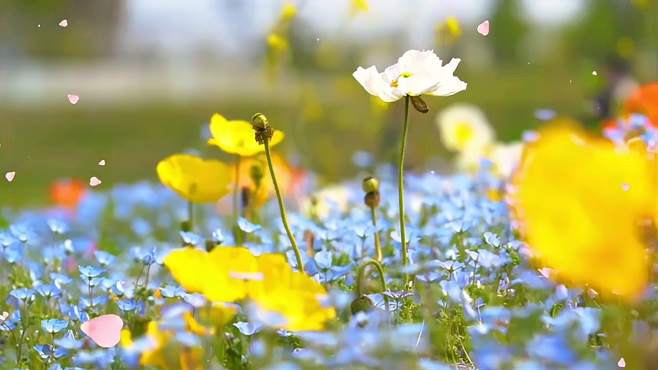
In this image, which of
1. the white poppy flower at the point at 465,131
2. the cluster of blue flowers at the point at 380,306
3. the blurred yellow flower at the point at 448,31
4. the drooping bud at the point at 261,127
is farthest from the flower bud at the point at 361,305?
the white poppy flower at the point at 465,131

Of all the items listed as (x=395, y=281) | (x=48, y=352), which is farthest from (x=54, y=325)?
(x=395, y=281)

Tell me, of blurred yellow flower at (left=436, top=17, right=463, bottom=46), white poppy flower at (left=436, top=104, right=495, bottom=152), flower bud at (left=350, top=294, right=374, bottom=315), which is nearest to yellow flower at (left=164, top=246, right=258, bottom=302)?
flower bud at (left=350, top=294, right=374, bottom=315)

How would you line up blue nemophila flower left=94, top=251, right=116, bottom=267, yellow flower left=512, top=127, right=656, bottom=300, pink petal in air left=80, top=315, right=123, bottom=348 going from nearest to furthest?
yellow flower left=512, top=127, right=656, bottom=300, pink petal in air left=80, top=315, right=123, bottom=348, blue nemophila flower left=94, top=251, right=116, bottom=267

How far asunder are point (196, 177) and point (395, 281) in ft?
1.44

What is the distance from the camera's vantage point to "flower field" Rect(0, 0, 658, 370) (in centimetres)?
106

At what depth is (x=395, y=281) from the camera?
1.65 meters

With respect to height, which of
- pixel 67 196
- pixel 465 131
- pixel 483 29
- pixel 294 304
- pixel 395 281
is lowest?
pixel 294 304

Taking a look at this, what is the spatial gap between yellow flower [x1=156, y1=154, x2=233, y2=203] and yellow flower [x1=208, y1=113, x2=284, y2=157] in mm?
→ 85

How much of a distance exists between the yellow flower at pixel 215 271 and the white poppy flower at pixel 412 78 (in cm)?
32

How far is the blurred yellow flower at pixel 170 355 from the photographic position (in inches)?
47.1

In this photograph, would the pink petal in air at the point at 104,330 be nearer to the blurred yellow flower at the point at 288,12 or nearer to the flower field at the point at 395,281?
the flower field at the point at 395,281

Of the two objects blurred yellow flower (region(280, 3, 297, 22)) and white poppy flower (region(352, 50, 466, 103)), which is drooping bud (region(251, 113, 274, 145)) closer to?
white poppy flower (region(352, 50, 466, 103))

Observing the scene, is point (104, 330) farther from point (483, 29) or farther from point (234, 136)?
point (483, 29)

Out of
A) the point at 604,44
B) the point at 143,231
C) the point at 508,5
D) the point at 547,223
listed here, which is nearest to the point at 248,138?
the point at 547,223
